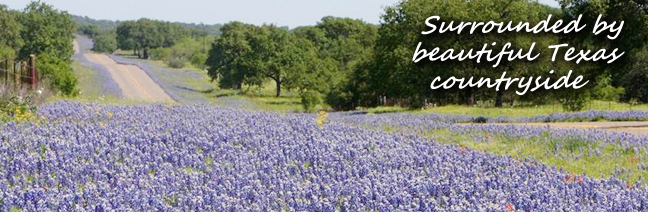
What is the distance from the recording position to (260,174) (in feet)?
29.2

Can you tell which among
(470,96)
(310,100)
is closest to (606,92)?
(470,96)

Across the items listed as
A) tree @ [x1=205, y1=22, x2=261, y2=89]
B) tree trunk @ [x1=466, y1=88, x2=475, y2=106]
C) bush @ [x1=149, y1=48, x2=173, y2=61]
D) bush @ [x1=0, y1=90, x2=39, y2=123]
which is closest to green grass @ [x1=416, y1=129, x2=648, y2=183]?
bush @ [x1=0, y1=90, x2=39, y2=123]

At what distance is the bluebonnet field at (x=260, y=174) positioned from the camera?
7.36 meters

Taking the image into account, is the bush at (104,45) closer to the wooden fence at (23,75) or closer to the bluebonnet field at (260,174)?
the wooden fence at (23,75)

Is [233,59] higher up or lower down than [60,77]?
higher up

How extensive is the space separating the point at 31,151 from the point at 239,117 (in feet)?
19.3

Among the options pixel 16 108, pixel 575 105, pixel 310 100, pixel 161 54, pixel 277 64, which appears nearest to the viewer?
pixel 16 108

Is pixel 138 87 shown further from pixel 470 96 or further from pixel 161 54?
pixel 161 54

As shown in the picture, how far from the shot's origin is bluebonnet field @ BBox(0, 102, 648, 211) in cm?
736

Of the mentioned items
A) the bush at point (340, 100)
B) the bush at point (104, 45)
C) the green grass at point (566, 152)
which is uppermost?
the bush at point (104, 45)

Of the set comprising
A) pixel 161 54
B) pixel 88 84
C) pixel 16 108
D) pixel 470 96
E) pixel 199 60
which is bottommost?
pixel 88 84

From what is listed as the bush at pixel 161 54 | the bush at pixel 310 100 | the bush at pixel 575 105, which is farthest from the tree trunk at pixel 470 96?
the bush at pixel 161 54

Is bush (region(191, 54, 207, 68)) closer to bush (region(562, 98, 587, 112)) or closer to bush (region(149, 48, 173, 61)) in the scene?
bush (region(149, 48, 173, 61))

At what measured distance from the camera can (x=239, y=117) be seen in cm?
1537
